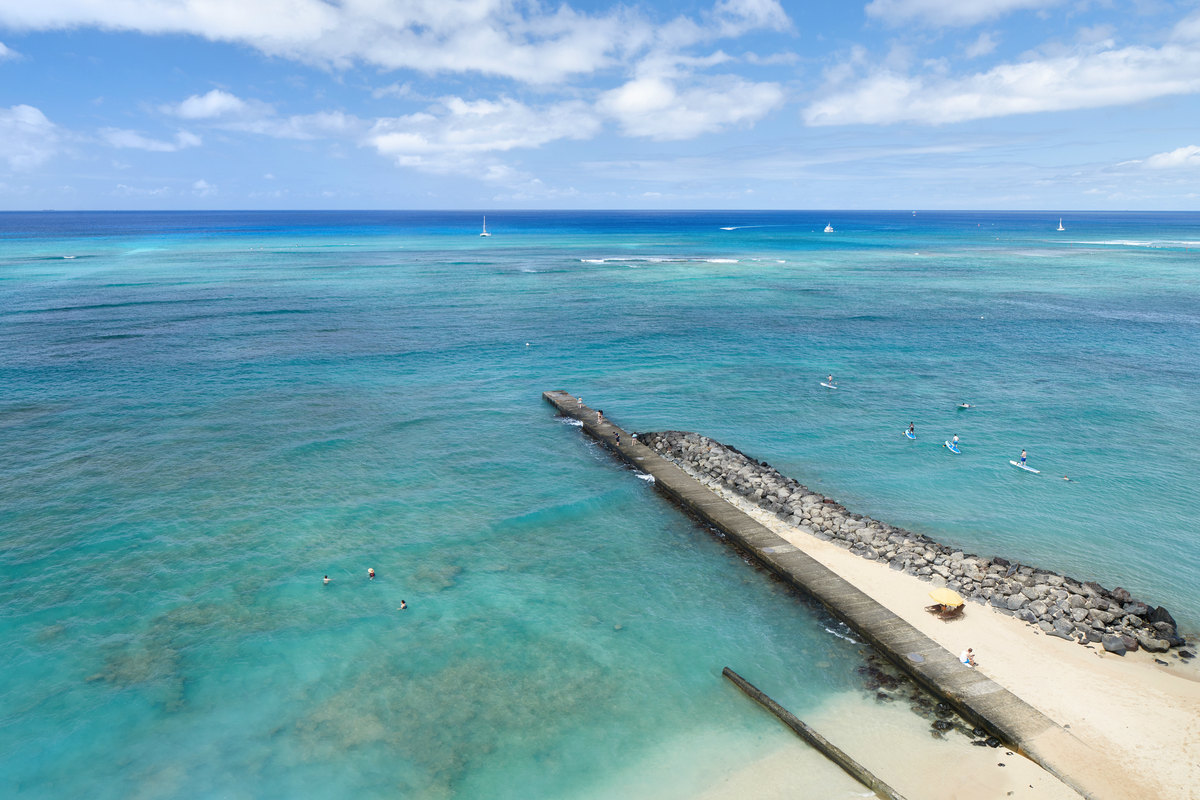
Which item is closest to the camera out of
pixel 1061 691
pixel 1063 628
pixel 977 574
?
pixel 1061 691

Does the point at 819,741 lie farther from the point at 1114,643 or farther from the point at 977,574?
the point at 977,574

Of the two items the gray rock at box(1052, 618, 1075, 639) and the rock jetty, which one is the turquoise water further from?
the gray rock at box(1052, 618, 1075, 639)

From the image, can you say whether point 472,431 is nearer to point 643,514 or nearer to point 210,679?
point 643,514

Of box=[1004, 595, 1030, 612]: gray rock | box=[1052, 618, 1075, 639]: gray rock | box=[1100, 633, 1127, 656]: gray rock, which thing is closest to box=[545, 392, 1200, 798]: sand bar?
box=[1100, 633, 1127, 656]: gray rock

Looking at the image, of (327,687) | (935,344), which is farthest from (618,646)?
(935,344)

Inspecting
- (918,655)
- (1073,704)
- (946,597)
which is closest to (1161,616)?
(1073,704)

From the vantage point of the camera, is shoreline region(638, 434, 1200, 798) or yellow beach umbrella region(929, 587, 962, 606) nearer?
shoreline region(638, 434, 1200, 798)

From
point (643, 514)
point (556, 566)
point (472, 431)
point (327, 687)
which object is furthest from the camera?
point (472, 431)
